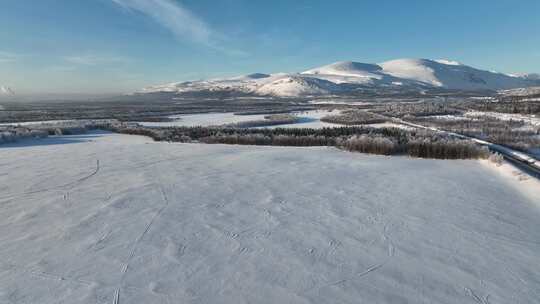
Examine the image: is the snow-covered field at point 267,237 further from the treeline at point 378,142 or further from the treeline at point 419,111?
the treeline at point 419,111

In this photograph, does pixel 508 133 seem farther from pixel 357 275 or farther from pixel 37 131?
pixel 37 131

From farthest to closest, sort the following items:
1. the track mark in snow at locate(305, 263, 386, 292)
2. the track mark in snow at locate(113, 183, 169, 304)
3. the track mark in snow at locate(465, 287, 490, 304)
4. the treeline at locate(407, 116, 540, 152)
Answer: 1. the treeline at locate(407, 116, 540, 152)
2. the track mark in snow at locate(305, 263, 386, 292)
3. the track mark in snow at locate(113, 183, 169, 304)
4. the track mark in snow at locate(465, 287, 490, 304)

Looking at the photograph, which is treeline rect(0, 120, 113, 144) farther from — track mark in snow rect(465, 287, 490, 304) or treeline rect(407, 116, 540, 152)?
treeline rect(407, 116, 540, 152)

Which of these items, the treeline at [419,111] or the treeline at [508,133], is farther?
the treeline at [419,111]

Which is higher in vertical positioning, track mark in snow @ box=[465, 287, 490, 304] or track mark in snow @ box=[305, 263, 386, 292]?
track mark in snow @ box=[305, 263, 386, 292]

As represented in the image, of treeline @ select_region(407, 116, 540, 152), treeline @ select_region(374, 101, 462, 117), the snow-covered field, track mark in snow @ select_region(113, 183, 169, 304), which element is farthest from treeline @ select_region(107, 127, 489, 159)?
treeline @ select_region(374, 101, 462, 117)

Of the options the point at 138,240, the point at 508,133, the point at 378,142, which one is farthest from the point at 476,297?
the point at 508,133

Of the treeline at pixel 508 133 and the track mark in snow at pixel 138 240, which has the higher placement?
the track mark in snow at pixel 138 240

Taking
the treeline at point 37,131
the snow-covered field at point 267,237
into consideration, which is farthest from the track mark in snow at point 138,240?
the treeline at point 37,131
